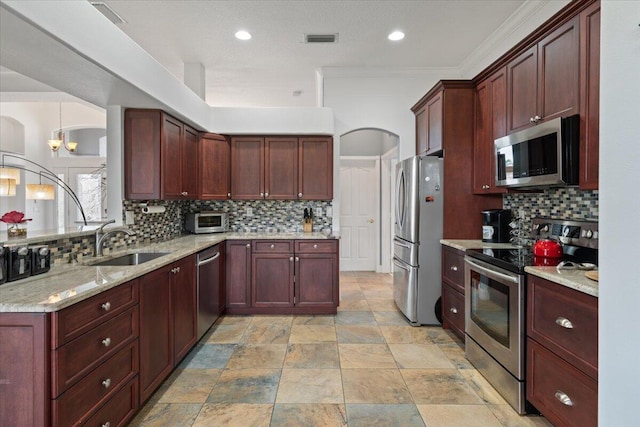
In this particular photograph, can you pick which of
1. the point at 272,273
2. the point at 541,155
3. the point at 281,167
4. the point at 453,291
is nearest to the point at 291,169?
the point at 281,167

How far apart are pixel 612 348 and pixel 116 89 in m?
3.19

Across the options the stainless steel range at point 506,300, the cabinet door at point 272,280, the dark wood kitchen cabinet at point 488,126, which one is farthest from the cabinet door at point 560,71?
the cabinet door at point 272,280

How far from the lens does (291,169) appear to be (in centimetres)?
425

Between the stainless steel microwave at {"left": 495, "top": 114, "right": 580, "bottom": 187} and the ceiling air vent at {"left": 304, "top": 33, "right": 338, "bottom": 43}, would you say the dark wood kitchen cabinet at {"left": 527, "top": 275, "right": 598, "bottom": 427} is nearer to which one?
the stainless steel microwave at {"left": 495, "top": 114, "right": 580, "bottom": 187}

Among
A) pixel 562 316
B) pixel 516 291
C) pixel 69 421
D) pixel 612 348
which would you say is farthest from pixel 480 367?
pixel 69 421

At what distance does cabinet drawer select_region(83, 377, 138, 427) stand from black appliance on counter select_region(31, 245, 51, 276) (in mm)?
804

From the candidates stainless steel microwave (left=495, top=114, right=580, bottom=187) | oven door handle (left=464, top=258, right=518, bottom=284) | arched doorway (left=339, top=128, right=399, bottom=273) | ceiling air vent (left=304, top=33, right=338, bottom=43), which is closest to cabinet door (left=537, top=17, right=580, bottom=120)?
stainless steel microwave (left=495, top=114, right=580, bottom=187)

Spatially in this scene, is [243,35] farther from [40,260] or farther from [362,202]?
[362,202]

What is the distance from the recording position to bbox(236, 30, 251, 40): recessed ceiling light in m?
3.40

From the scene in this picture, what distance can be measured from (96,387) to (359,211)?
17.2 feet

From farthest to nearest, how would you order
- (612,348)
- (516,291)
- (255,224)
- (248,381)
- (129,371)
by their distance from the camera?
(255,224) < (248,381) < (516,291) < (129,371) < (612,348)

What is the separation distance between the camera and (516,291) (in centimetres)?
211

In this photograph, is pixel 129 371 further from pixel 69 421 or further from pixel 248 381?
pixel 248 381

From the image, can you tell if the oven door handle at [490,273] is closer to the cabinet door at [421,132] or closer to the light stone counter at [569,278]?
the light stone counter at [569,278]
